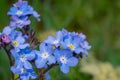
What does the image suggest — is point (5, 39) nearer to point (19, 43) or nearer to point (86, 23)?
point (19, 43)

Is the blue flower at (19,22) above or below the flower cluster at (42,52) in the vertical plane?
above

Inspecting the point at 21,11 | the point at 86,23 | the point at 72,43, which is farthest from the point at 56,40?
the point at 86,23

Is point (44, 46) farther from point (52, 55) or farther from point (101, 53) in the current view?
point (101, 53)

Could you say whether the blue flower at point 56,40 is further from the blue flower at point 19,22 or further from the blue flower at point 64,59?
the blue flower at point 19,22

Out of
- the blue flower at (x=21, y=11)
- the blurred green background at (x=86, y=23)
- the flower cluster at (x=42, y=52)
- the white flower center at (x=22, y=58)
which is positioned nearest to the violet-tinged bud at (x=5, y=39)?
the flower cluster at (x=42, y=52)

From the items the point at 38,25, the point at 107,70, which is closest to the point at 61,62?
→ the point at 107,70
